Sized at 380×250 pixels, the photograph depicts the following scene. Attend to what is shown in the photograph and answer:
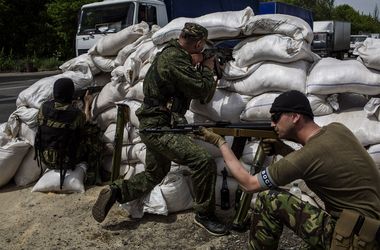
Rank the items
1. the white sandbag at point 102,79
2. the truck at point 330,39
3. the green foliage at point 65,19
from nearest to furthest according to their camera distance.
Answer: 1. the white sandbag at point 102,79
2. the truck at point 330,39
3. the green foliage at point 65,19

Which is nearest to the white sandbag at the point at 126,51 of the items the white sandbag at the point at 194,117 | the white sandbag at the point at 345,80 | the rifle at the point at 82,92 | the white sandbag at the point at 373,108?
the rifle at the point at 82,92

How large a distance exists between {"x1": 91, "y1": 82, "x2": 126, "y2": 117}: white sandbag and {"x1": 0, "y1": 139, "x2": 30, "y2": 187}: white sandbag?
2.30 feet

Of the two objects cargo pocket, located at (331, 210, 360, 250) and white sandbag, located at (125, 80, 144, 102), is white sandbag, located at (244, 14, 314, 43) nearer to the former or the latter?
white sandbag, located at (125, 80, 144, 102)

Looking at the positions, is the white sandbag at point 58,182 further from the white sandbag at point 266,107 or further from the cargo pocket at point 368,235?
the cargo pocket at point 368,235

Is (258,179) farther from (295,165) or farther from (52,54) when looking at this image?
(52,54)

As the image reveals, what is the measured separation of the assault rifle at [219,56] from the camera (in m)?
3.65

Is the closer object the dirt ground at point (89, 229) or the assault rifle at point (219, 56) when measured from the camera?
the dirt ground at point (89, 229)

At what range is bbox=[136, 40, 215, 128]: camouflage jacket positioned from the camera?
3.39 m

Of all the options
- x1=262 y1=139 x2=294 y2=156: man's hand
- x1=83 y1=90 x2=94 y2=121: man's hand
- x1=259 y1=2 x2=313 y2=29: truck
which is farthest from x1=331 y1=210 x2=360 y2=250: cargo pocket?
x1=259 y1=2 x2=313 y2=29: truck

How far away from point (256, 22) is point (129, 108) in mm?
1291

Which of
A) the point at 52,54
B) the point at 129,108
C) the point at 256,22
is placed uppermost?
the point at 256,22

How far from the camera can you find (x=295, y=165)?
2.17 meters

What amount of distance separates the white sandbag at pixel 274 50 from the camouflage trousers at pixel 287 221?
4.74ft

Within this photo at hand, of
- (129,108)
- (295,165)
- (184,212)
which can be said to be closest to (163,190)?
(184,212)
